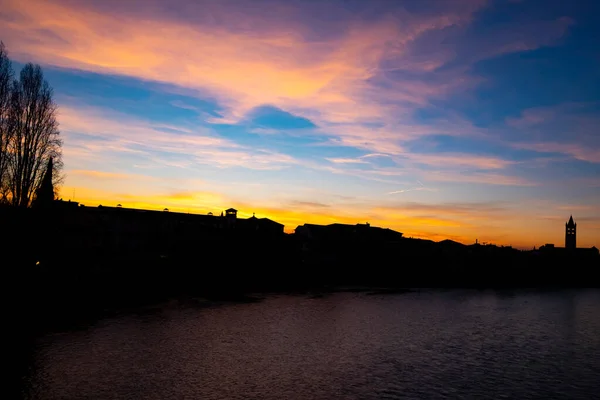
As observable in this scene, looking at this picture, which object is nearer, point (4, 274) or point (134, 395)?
point (134, 395)

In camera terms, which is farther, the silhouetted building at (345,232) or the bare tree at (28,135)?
the silhouetted building at (345,232)

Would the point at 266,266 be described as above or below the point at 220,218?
below

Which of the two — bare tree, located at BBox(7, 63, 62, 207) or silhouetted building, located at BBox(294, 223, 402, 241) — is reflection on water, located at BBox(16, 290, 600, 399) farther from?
silhouetted building, located at BBox(294, 223, 402, 241)

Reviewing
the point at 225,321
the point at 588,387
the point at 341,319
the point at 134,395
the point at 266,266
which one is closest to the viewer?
the point at 134,395

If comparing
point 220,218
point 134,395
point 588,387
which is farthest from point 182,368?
point 220,218

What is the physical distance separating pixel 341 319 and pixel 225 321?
12.5 m

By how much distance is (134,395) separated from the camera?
2275 centimetres

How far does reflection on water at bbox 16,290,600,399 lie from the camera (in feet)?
81.0

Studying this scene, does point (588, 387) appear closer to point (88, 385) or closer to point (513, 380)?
point (513, 380)

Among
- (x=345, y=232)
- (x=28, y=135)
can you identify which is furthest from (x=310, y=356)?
(x=345, y=232)

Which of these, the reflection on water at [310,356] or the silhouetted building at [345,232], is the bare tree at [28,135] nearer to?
the reflection on water at [310,356]

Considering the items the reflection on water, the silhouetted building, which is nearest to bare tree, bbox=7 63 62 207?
the reflection on water

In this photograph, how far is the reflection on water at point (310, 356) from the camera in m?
24.7

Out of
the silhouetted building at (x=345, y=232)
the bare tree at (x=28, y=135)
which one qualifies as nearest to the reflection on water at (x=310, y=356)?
the bare tree at (x=28, y=135)
